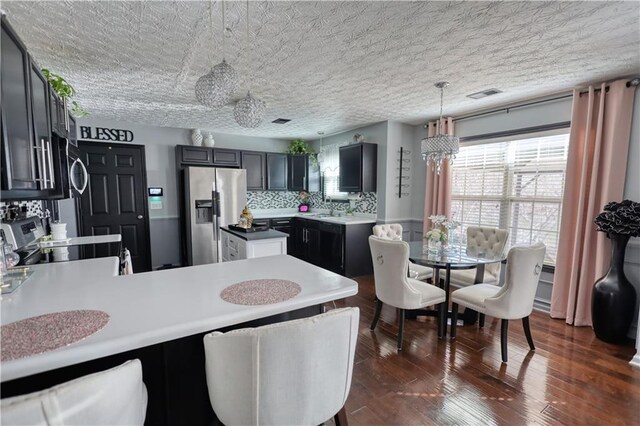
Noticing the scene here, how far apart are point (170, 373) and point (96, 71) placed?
8.78 ft

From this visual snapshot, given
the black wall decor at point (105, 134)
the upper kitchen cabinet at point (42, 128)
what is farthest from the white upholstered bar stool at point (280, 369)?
the black wall decor at point (105, 134)

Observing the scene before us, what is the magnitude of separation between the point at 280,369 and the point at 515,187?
3783mm

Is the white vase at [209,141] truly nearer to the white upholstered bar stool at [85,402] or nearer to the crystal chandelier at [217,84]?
the crystal chandelier at [217,84]

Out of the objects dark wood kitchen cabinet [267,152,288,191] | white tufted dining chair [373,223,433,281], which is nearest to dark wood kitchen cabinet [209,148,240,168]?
dark wood kitchen cabinet [267,152,288,191]

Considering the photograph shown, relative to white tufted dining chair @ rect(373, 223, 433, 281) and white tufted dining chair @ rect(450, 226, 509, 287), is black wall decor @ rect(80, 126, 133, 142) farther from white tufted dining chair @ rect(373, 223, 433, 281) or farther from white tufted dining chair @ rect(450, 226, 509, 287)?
white tufted dining chair @ rect(450, 226, 509, 287)

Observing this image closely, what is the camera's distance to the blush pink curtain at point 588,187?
2.71 meters

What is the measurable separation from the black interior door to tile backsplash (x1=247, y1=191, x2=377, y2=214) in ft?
6.22

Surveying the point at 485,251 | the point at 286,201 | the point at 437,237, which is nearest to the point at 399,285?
the point at 437,237

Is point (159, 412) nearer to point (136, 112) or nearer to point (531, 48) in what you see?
point (531, 48)

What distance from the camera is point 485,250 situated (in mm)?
3240

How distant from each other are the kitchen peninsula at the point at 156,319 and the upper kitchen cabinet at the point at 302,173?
14.5 ft

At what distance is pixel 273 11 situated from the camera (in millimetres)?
1711

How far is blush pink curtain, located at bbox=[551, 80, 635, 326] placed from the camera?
271 centimetres

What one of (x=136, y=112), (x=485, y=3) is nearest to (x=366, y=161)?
(x=485, y=3)
